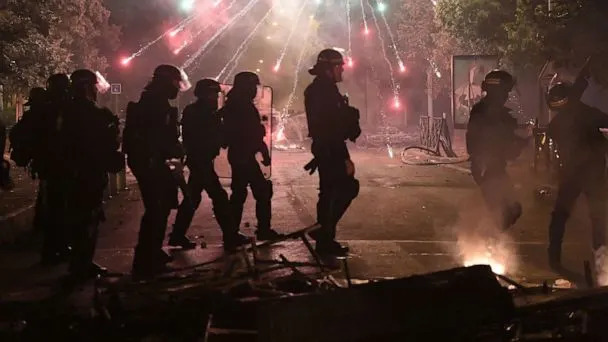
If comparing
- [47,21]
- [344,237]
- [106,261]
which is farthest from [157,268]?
[47,21]

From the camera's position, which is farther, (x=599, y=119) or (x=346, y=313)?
(x=599, y=119)

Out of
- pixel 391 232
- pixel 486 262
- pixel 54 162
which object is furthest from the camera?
pixel 391 232

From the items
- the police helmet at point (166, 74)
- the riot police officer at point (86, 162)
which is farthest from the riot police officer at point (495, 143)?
the riot police officer at point (86, 162)

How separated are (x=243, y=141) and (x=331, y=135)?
1.08m

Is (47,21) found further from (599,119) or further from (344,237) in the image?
(599,119)

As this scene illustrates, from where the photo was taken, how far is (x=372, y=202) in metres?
11.6

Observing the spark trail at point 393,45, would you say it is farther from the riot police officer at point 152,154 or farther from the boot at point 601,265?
the riot police officer at point 152,154

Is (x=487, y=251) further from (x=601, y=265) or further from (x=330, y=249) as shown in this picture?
(x=330, y=249)

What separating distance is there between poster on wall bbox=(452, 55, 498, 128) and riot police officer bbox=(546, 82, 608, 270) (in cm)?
1206

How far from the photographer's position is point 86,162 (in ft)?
20.4

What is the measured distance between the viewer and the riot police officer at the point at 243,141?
7586 millimetres

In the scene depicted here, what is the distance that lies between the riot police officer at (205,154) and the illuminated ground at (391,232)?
0.37 meters

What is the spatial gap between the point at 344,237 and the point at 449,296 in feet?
14.8

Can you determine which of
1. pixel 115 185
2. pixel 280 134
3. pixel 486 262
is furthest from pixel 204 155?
pixel 280 134
